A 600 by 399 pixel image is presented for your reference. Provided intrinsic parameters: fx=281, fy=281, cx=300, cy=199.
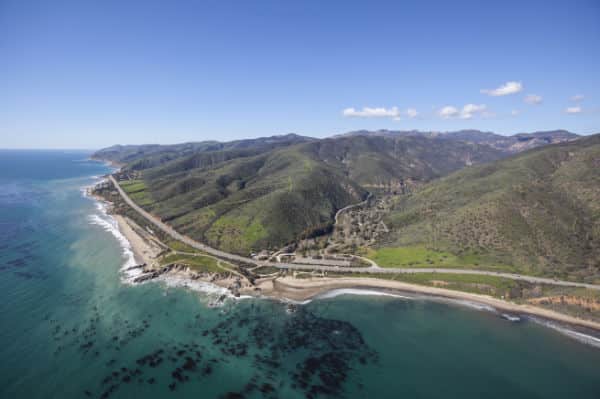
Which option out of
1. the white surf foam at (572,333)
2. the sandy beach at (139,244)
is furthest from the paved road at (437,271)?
the sandy beach at (139,244)

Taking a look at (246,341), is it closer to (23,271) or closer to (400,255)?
(400,255)

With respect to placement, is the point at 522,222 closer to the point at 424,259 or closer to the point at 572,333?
the point at 424,259

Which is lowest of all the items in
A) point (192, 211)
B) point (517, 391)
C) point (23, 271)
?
point (517, 391)

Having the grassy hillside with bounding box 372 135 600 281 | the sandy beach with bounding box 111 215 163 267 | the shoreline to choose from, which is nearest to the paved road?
the grassy hillside with bounding box 372 135 600 281

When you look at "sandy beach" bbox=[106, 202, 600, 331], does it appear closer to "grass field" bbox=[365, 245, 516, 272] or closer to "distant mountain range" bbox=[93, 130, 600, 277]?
"grass field" bbox=[365, 245, 516, 272]

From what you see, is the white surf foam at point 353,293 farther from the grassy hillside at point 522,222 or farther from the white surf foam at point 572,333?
the white surf foam at point 572,333

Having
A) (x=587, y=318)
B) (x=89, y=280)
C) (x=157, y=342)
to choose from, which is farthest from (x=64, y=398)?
(x=587, y=318)

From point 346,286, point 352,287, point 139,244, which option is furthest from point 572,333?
point 139,244
